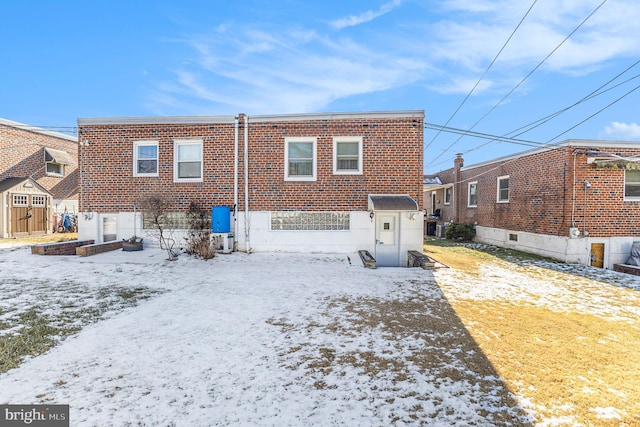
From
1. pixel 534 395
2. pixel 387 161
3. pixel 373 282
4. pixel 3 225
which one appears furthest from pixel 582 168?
pixel 3 225

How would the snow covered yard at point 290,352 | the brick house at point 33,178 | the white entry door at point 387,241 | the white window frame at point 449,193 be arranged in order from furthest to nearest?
the white window frame at point 449,193 < the brick house at point 33,178 < the white entry door at point 387,241 < the snow covered yard at point 290,352

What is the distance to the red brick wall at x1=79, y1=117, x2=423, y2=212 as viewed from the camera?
473 inches

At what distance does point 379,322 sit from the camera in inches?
214

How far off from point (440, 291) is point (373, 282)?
5.42ft

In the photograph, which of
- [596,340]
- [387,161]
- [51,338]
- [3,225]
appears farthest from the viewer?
[3,225]

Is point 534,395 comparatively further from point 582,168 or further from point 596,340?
point 582,168

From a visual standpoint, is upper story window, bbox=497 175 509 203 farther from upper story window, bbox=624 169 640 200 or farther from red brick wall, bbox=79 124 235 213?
red brick wall, bbox=79 124 235 213

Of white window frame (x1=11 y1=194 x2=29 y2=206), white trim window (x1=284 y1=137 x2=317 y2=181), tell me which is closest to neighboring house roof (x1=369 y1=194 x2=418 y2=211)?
white trim window (x1=284 y1=137 x2=317 y2=181)

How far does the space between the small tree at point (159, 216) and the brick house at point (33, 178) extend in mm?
11442

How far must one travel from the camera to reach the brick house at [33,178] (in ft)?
59.4

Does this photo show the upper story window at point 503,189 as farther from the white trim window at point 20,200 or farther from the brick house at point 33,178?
the white trim window at point 20,200

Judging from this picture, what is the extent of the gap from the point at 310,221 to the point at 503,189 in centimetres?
1193

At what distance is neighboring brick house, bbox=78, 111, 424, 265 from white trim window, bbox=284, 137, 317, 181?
40mm

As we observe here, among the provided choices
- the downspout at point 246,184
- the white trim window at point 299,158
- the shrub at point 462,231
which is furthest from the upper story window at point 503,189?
the downspout at point 246,184
